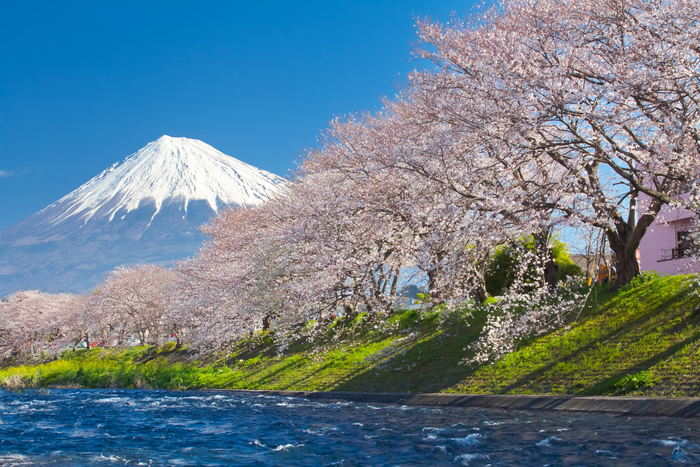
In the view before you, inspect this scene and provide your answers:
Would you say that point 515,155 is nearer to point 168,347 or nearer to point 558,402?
point 558,402

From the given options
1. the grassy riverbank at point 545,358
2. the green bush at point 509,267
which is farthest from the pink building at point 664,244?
the grassy riverbank at point 545,358

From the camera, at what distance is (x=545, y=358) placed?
13102 millimetres

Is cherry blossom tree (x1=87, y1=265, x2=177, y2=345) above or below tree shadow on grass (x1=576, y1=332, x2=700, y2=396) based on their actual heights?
above

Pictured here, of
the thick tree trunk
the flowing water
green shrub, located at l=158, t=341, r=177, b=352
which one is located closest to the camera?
the flowing water

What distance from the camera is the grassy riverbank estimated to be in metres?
10.7

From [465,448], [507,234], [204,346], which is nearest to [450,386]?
[507,234]

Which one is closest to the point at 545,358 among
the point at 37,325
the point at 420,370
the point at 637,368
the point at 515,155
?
the point at 637,368

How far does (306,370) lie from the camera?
842 inches

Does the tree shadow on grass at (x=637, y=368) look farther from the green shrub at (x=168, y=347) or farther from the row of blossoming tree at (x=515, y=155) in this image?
the green shrub at (x=168, y=347)

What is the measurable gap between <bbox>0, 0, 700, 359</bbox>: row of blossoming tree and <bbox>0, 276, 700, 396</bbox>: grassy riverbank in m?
0.90

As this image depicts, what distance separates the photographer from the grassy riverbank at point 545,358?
10.7 metres

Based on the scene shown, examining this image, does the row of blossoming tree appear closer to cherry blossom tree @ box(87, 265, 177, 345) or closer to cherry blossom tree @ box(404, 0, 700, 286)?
cherry blossom tree @ box(404, 0, 700, 286)

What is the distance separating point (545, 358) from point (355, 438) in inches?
240

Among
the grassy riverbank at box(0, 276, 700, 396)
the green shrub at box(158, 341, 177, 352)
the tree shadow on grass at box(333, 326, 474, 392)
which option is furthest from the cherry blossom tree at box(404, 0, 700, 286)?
the green shrub at box(158, 341, 177, 352)
